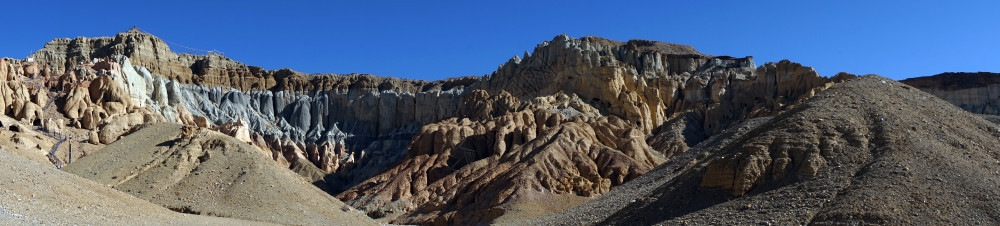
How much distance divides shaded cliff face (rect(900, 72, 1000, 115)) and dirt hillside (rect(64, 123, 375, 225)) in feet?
298

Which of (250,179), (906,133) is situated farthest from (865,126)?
(250,179)

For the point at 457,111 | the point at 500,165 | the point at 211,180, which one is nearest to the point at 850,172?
the point at 211,180

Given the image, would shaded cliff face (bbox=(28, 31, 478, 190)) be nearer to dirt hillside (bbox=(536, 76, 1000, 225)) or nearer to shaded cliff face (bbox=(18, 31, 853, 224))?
shaded cliff face (bbox=(18, 31, 853, 224))

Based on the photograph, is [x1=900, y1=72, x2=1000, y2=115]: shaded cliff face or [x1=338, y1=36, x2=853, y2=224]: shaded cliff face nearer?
[x1=338, y1=36, x2=853, y2=224]: shaded cliff face

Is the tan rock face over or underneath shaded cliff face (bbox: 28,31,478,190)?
underneath

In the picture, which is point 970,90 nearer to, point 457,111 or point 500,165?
point 457,111

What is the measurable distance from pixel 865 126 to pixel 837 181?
6.67 metres

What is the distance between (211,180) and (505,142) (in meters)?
48.1

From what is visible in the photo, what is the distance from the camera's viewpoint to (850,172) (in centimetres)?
3872

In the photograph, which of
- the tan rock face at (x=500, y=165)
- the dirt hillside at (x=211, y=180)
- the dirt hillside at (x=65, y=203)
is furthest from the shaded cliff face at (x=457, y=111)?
the dirt hillside at (x=65, y=203)

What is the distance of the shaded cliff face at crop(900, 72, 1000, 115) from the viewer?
395ft

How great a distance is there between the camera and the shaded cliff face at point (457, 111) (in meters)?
87.9

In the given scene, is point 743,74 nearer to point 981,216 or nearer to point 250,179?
point 250,179

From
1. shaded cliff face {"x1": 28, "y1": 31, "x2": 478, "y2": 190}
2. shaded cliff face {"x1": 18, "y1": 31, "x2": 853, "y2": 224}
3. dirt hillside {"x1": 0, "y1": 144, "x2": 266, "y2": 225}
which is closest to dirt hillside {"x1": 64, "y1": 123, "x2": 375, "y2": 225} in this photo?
dirt hillside {"x1": 0, "y1": 144, "x2": 266, "y2": 225}
